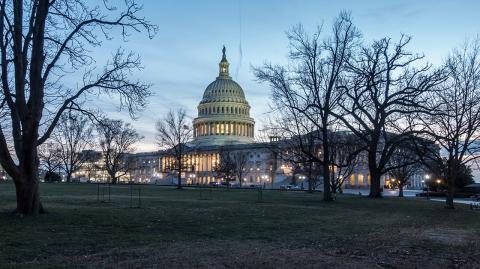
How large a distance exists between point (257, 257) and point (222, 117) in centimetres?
18058

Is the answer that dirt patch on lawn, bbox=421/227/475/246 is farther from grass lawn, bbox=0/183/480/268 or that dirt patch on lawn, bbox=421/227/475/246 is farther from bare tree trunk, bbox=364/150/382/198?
bare tree trunk, bbox=364/150/382/198

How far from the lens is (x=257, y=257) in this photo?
10641 mm

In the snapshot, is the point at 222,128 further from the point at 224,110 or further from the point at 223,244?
the point at 223,244

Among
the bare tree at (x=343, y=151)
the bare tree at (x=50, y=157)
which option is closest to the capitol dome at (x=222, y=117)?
the bare tree at (x=50, y=157)

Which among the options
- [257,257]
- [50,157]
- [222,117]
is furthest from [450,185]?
[222,117]

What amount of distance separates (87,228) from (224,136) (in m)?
176

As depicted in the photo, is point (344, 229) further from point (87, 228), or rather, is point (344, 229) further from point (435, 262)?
point (87, 228)

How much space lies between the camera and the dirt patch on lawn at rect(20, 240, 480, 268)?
383 inches

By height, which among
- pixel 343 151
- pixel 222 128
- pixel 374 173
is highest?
pixel 222 128

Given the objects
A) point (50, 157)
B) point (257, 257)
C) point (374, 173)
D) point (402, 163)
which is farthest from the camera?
point (50, 157)

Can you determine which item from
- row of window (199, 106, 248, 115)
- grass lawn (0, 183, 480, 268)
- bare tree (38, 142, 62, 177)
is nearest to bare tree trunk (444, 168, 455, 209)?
grass lawn (0, 183, 480, 268)

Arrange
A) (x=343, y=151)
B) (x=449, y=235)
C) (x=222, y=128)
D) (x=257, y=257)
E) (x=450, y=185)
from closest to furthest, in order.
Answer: (x=257, y=257)
(x=449, y=235)
(x=450, y=185)
(x=343, y=151)
(x=222, y=128)

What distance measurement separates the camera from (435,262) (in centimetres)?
1055

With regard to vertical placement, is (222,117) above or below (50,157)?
above
